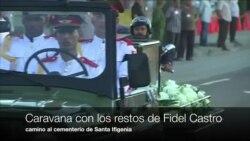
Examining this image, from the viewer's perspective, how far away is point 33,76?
458 centimetres

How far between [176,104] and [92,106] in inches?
75.3

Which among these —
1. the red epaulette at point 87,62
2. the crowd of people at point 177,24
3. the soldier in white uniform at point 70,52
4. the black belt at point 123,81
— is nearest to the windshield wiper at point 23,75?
the soldier in white uniform at point 70,52

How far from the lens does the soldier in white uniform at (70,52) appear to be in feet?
15.2

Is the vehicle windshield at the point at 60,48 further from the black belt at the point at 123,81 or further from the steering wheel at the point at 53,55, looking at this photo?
the black belt at the point at 123,81

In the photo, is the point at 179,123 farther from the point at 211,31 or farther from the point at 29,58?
the point at 211,31

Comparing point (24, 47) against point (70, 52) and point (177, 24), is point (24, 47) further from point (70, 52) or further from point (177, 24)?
point (177, 24)

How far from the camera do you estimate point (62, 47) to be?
467 centimetres

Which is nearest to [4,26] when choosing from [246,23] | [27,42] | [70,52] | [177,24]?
[27,42]

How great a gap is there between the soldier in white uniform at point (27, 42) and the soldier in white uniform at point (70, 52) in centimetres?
8

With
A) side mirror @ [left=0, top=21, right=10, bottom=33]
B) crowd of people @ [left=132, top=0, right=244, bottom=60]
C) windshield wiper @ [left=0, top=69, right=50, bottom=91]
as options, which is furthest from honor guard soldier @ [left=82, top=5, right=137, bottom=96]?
crowd of people @ [left=132, top=0, right=244, bottom=60]

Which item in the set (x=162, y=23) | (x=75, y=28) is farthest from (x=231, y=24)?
(x=75, y=28)

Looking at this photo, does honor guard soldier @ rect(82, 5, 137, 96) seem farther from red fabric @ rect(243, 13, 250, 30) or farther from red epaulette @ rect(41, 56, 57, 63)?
red fabric @ rect(243, 13, 250, 30)

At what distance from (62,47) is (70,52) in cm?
6

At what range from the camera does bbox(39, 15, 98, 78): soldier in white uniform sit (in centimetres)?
464
